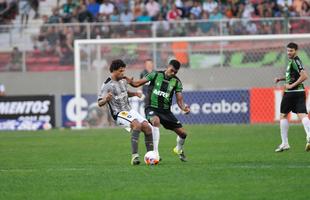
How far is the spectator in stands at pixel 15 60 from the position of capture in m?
30.0

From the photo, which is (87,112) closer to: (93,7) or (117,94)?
(93,7)

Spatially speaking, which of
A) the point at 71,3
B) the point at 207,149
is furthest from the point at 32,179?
the point at 71,3

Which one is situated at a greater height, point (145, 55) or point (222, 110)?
point (145, 55)

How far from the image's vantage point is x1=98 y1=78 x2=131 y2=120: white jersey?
48.3 feet

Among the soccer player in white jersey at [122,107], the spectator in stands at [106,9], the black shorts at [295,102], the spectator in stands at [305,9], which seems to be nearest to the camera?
the soccer player in white jersey at [122,107]

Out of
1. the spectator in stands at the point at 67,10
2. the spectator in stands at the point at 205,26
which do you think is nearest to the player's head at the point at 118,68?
the spectator in stands at the point at 205,26

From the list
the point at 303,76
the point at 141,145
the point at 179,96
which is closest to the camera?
the point at 179,96

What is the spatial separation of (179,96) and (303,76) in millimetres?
3313

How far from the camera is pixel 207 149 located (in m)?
18.1

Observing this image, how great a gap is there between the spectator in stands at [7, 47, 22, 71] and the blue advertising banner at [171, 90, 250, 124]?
632 centimetres

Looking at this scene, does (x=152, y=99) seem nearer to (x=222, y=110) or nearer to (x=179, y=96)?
(x=179, y=96)

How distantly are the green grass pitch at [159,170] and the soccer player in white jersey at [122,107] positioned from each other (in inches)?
19.2

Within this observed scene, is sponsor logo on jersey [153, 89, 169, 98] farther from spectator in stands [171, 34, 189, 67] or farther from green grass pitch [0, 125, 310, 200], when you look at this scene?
spectator in stands [171, 34, 189, 67]

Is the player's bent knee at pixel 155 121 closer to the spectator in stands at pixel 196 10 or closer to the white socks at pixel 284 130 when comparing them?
the white socks at pixel 284 130
